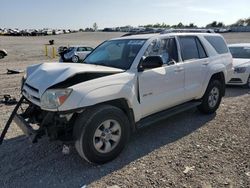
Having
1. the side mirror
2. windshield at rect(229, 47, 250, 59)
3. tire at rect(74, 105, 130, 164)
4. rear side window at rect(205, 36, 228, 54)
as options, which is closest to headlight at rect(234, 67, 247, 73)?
windshield at rect(229, 47, 250, 59)

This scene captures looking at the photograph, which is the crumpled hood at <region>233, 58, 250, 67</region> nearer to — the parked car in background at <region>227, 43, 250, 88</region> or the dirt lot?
the parked car in background at <region>227, 43, 250, 88</region>

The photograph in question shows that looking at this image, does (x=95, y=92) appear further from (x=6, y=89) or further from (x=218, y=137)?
(x=6, y=89)

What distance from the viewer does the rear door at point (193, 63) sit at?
5055mm

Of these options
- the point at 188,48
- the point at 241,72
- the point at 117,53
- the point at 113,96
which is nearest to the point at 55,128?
the point at 113,96

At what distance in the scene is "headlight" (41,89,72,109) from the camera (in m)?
3.24

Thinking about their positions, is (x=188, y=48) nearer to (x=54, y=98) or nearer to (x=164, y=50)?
(x=164, y=50)

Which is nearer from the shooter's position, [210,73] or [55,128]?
[55,128]

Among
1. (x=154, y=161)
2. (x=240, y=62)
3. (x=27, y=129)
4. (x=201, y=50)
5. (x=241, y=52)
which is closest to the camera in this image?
(x=27, y=129)

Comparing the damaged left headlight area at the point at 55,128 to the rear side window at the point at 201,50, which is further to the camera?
the rear side window at the point at 201,50

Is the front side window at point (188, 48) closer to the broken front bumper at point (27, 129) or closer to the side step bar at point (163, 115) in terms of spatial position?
the side step bar at point (163, 115)

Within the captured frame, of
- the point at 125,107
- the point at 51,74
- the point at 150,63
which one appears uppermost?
the point at 150,63

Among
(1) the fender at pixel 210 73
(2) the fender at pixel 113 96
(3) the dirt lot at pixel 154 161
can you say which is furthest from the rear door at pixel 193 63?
(2) the fender at pixel 113 96

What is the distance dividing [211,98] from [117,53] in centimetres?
255

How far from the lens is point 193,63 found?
516 cm
